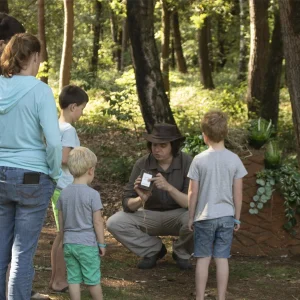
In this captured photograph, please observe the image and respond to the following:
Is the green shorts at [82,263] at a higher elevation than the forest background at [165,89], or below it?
below

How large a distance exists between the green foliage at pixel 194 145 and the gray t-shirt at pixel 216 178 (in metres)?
2.42

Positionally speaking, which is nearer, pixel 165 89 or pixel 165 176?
pixel 165 176

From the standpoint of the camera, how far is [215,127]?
16.8ft

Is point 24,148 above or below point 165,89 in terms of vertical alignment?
below

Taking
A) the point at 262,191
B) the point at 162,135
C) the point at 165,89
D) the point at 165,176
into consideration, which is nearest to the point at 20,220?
the point at 162,135

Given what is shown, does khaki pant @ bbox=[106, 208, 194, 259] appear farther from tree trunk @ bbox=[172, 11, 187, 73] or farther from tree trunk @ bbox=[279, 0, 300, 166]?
tree trunk @ bbox=[172, 11, 187, 73]

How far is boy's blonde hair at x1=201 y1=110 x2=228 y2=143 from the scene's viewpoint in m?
5.11

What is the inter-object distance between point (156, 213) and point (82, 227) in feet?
6.29

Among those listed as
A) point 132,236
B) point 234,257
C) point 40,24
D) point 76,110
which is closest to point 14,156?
point 76,110

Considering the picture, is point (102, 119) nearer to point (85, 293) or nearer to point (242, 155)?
point (242, 155)

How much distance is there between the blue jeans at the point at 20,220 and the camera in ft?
13.3

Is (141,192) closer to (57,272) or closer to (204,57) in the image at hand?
(57,272)

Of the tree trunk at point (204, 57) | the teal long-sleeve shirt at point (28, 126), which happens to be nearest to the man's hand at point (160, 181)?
the teal long-sleeve shirt at point (28, 126)

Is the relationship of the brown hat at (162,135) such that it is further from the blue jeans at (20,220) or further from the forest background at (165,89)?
the blue jeans at (20,220)
